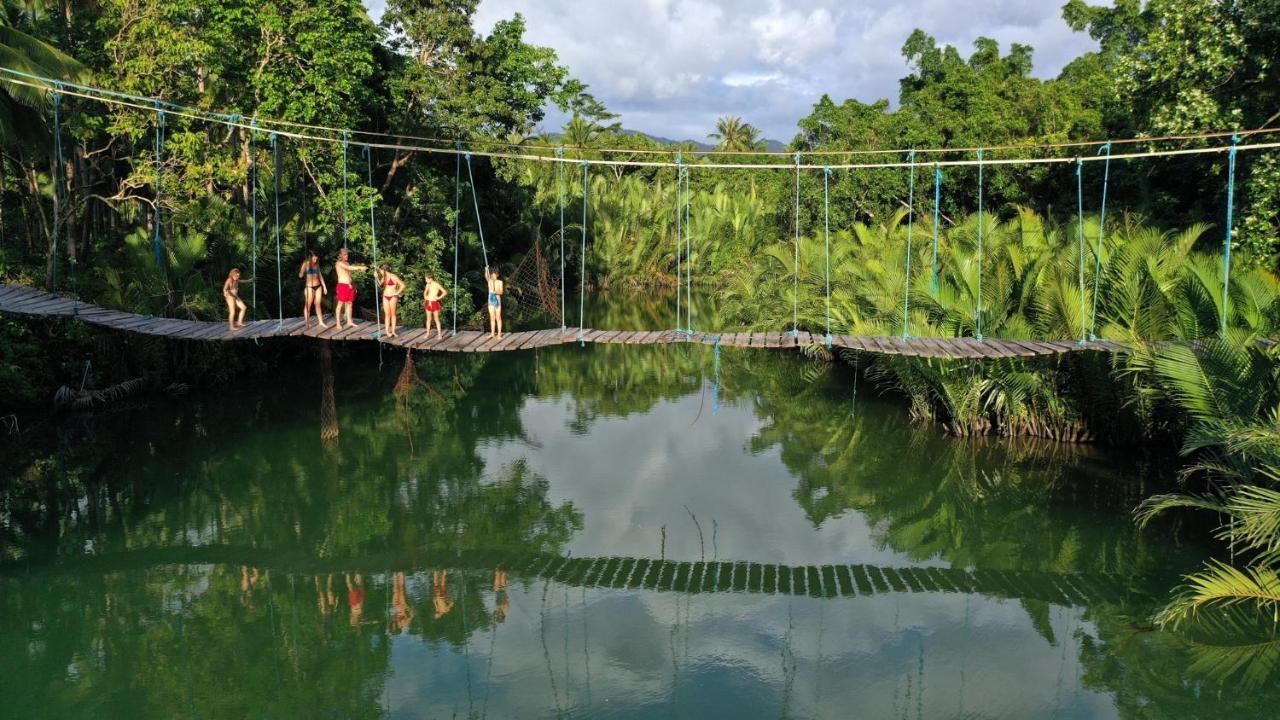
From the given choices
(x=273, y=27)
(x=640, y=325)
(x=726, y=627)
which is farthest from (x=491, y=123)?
(x=726, y=627)

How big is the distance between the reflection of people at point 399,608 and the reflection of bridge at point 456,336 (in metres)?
1.94

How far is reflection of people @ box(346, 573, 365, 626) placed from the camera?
682cm

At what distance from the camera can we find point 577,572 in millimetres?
7566

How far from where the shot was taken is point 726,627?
6699 mm

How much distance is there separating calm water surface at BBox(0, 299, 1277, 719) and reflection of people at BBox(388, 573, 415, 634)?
2 cm

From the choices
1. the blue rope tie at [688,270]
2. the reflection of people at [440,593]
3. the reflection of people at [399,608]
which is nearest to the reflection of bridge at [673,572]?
the reflection of people at [440,593]

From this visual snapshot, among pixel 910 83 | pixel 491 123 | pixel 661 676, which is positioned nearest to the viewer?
pixel 661 676

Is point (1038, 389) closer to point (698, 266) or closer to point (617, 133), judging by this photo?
point (698, 266)

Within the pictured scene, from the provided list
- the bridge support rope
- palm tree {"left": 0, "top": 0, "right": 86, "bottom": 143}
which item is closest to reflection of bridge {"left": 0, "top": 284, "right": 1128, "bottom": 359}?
the bridge support rope

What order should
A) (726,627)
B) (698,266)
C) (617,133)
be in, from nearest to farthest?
(726,627) < (698,266) < (617,133)

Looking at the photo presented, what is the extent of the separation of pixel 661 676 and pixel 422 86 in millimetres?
10793

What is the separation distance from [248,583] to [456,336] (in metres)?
2.72

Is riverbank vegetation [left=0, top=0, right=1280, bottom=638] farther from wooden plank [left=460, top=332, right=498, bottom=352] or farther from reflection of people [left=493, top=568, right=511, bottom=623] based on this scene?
reflection of people [left=493, top=568, right=511, bottom=623]

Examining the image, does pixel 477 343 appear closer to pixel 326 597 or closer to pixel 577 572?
pixel 577 572
